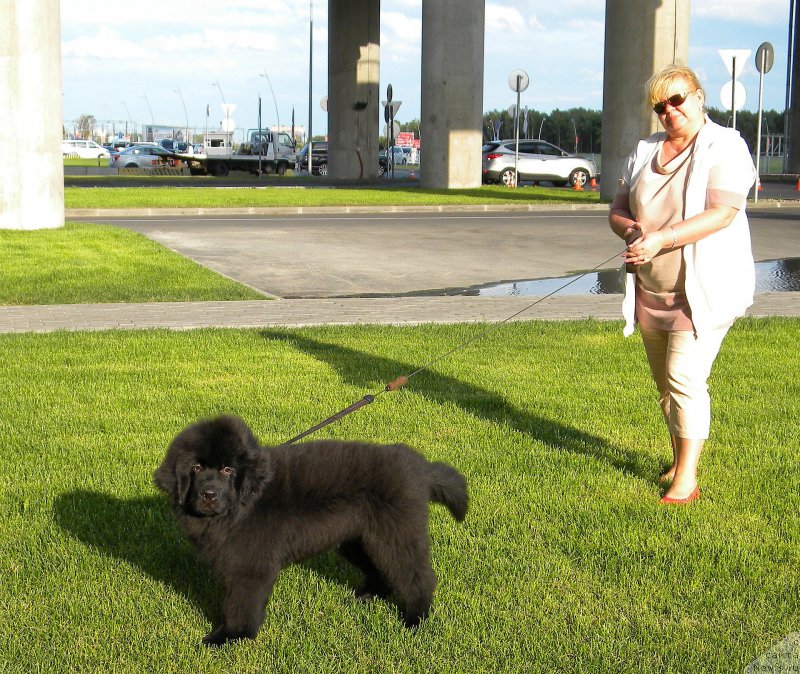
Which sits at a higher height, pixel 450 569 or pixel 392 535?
pixel 392 535

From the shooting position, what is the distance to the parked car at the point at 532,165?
41344mm

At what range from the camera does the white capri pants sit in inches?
203

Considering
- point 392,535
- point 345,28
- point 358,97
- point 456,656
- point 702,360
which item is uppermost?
point 345,28

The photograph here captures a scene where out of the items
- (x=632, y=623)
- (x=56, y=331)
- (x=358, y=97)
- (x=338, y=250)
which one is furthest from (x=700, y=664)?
(x=358, y=97)

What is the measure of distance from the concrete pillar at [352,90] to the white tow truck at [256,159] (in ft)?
24.3

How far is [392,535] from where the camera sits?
12.2 feet

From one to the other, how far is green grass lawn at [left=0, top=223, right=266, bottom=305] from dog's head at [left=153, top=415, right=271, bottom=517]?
28.0ft

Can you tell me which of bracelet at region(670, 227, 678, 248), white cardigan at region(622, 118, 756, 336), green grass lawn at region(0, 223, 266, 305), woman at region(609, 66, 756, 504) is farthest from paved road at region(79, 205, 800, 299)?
bracelet at region(670, 227, 678, 248)

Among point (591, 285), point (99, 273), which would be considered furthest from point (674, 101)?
point (99, 273)

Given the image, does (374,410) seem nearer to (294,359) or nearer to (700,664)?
(294,359)

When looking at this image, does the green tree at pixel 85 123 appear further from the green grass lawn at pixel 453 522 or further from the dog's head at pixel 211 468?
the dog's head at pixel 211 468

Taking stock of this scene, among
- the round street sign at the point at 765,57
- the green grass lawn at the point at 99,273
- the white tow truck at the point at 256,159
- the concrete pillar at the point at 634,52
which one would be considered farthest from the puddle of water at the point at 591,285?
the white tow truck at the point at 256,159

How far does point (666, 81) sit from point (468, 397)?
285 centimetres

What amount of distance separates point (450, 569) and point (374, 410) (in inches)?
101
